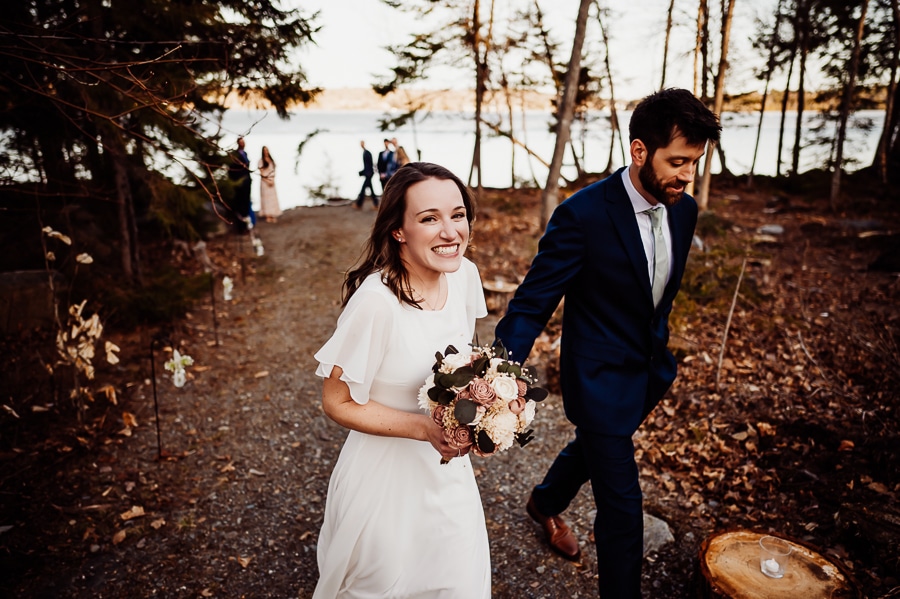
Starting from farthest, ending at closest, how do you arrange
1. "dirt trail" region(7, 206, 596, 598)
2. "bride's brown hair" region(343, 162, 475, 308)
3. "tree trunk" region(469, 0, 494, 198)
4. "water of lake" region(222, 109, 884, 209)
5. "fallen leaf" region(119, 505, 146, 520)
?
"water of lake" region(222, 109, 884, 209) < "tree trunk" region(469, 0, 494, 198) < "fallen leaf" region(119, 505, 146, 520) < "dirt trail" region(7, 206, 596, 598) < "bride's brown hair" region(343, 162, 475, 308)

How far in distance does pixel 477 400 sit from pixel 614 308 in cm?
121

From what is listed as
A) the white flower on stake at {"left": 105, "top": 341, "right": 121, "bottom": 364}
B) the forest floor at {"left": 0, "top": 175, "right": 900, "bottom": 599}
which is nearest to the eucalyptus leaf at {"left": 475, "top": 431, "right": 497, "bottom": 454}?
the forest floor at {"left": 0, "top": 175, "right": 900, "bottom": 599}

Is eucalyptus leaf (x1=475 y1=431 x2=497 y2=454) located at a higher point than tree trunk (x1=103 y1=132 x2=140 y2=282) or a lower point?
lower

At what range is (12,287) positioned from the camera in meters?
6.92

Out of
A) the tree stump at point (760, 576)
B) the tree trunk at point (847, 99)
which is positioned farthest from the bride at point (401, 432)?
the tree trunk at point (847, 99)

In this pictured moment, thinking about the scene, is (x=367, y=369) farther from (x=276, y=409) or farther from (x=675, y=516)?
(x=276, y=409)

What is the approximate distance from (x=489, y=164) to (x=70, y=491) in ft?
118

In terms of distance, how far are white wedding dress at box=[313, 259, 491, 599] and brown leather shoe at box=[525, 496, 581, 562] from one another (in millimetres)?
1632

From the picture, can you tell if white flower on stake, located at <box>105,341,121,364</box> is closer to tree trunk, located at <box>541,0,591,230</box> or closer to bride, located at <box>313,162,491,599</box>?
bride, located at <box>313,162,491,599</box>

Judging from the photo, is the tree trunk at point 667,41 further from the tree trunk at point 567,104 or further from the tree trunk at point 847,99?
the tree trunk at point 567,104

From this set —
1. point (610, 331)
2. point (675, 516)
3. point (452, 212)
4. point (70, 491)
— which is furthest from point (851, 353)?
Result: point (70, 491)

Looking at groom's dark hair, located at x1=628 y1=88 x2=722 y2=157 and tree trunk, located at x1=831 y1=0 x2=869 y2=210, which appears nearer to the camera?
groom's dark hair, located at x1=628 y1=88 x2=722 y2=157

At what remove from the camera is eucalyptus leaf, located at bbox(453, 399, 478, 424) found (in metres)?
1.78

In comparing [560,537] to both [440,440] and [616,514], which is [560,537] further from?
[440,440]
